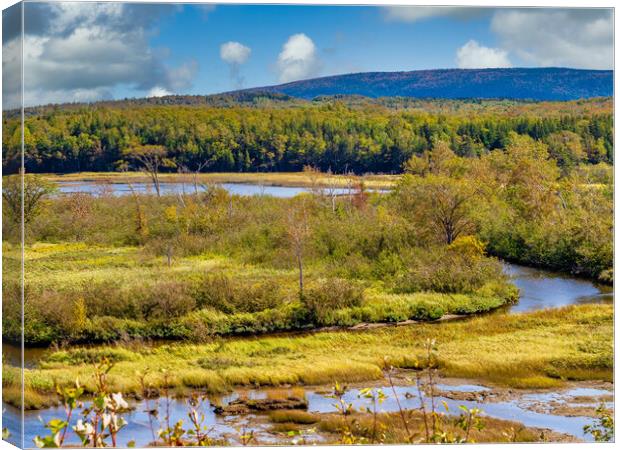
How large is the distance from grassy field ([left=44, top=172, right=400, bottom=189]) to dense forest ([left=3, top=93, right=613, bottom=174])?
7cm

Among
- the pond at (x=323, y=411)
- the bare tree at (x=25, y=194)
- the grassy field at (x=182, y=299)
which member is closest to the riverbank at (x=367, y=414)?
the pond at (x=323, y=411)

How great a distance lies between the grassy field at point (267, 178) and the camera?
29.6 ft

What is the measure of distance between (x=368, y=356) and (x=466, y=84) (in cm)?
295

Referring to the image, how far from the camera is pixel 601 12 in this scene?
8.84 metres

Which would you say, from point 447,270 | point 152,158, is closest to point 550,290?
point 447,270

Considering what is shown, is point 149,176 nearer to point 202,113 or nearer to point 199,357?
point 202,113

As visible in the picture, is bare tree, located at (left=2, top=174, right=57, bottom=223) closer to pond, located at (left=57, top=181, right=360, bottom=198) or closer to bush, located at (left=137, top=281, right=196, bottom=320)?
pond, located at (left=57, top=181, right=360, bottom=198)

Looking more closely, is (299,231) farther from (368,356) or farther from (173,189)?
(368,356)

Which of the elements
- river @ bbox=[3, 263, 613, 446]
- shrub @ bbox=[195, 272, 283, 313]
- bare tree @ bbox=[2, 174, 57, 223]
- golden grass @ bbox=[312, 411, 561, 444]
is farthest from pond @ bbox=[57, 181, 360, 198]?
golden grass @ bbox=[312, 411, 561, 444]

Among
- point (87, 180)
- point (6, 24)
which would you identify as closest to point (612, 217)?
point (87, 180)

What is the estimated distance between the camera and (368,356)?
8750 millimetres

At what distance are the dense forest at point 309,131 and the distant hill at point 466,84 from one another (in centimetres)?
9

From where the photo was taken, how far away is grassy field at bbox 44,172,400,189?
9023 millimetres

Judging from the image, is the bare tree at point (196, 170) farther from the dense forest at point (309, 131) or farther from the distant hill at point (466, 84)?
the distant hill at point (466, 84)
